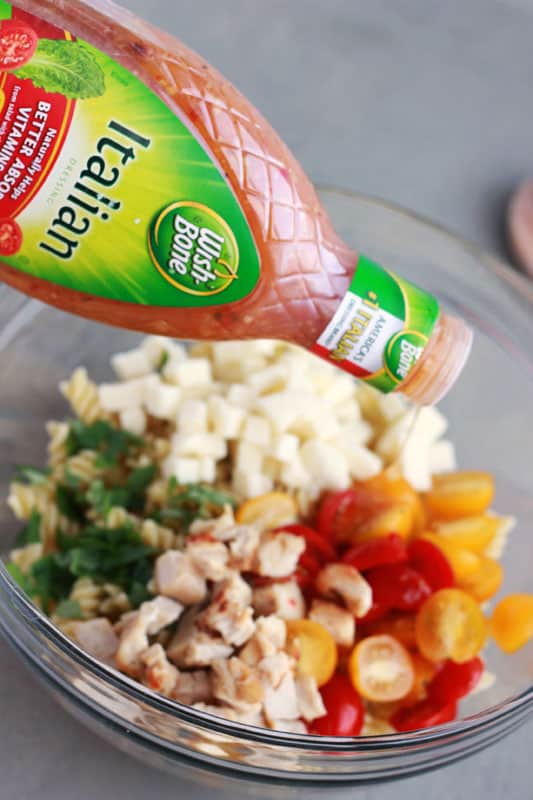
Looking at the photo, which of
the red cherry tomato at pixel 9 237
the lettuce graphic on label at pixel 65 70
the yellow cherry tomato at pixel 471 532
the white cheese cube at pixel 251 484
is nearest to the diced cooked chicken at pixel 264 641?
the white cheese cube at pixel 251 484

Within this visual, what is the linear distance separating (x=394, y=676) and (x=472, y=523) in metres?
0.36

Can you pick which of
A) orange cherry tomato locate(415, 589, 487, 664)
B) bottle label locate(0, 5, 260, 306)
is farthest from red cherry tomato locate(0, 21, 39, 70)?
orange cherry tomato locate(415, 589, 487, 664)

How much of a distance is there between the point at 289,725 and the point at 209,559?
28cm

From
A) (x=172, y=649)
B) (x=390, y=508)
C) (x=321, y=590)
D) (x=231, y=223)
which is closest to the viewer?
(x=231, y=223)

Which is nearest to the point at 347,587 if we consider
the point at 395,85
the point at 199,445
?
Answer: the point at 199,445

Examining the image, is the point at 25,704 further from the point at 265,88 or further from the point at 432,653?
the point at 265,88

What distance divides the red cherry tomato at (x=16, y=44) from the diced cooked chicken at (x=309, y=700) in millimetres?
961

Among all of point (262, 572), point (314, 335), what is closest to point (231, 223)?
point (314, 335)

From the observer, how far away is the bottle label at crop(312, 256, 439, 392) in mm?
1291

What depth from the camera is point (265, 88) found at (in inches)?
95.1

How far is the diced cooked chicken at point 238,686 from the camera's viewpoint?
4.23 feet

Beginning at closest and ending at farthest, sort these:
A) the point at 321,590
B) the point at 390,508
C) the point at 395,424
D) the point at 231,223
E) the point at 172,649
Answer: the point at 231,223 < the point at 172,649 < the point at 321,590 < the point at 390,508 < the point at 395,424

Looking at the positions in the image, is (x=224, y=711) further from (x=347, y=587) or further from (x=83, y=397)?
(x=83, y=397)

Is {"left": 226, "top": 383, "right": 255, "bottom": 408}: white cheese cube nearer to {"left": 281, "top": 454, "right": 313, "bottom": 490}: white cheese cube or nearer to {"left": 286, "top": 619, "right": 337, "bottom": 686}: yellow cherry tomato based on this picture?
{"left": 281, "top": 454, "right": 313, "bottom": 490}: white cheese cube
